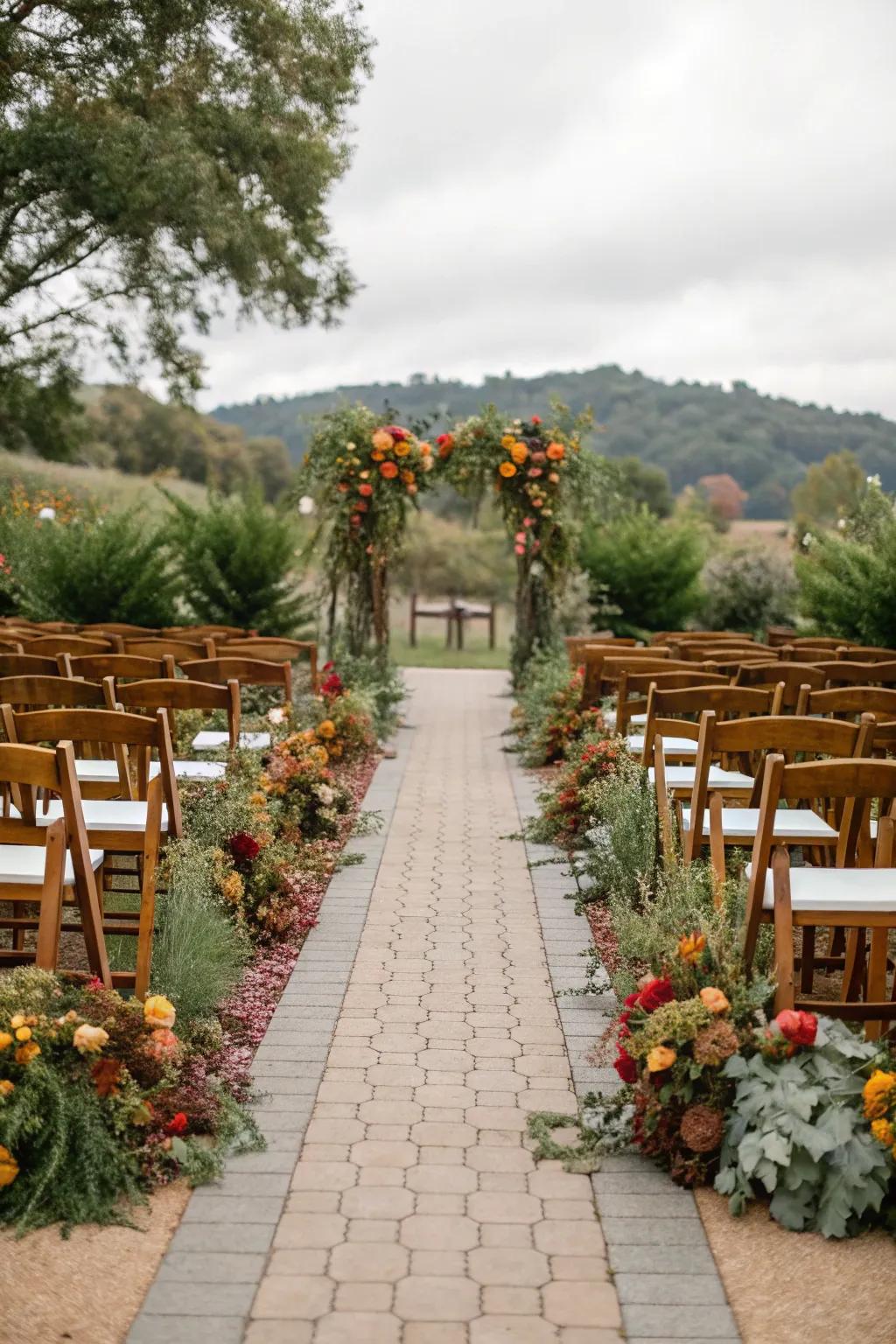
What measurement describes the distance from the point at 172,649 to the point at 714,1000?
5.07 m

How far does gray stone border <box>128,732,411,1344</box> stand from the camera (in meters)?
2.96

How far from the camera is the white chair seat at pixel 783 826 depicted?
478 cm

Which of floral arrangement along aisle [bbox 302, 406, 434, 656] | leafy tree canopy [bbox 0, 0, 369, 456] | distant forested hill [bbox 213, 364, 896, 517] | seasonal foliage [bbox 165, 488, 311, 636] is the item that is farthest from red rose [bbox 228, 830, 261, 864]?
distant forested hill [bbox 213, 364, 896, 517]

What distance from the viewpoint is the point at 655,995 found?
3.95 metres

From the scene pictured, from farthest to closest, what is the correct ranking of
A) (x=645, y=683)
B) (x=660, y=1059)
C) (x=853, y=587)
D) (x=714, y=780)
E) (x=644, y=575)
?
(x=644, y=575), (x=853, y=587), (x=645, y=683), (x=714, y=780), (x=660, y=1059)

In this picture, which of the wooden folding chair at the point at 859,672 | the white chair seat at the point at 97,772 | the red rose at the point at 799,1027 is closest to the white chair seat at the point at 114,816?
the white chair seat at the point at 97,772

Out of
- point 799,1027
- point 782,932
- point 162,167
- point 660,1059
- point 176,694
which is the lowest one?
point 660,1059

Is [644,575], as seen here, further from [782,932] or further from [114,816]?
[782,932]

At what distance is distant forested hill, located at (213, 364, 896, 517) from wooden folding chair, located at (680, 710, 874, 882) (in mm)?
42303

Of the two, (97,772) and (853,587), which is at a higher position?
(853,587)

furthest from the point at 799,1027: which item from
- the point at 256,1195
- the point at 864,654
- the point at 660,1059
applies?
the point at 864,654

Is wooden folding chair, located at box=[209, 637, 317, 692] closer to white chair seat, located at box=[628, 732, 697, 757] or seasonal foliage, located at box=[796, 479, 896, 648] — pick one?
white chair seat, located at box=[628, 732, 697, 757]

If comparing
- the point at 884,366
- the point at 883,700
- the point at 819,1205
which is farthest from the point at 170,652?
the point at 884,366

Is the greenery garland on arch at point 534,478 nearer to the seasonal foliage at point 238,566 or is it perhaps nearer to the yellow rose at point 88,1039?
the seasonal foliage at point 238,566
